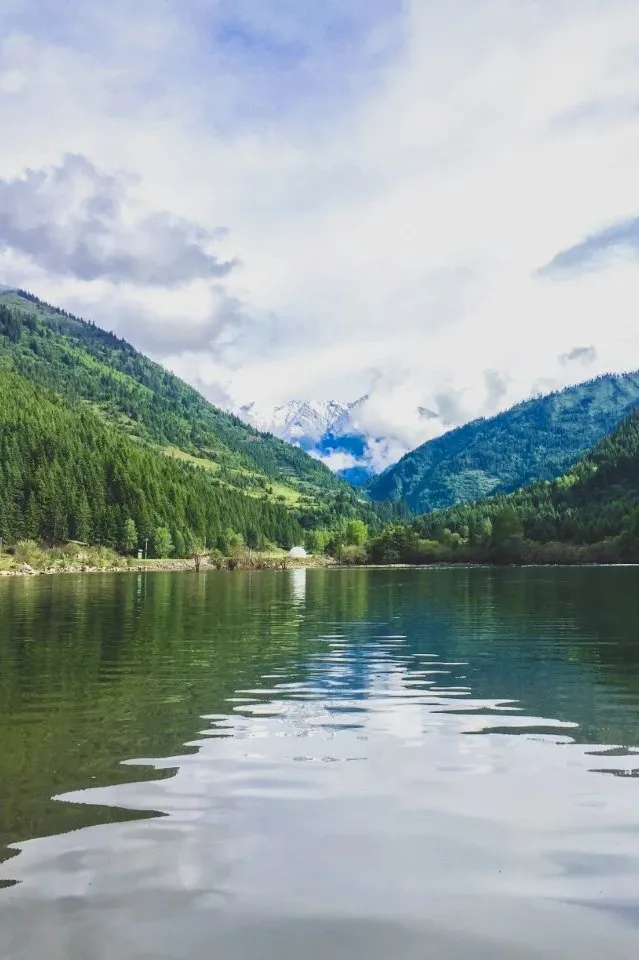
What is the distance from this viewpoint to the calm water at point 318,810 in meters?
9.69

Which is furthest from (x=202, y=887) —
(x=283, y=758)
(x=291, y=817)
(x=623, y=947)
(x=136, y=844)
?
(x=283, y=758)

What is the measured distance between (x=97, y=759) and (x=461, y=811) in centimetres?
834

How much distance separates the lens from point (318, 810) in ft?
47.5

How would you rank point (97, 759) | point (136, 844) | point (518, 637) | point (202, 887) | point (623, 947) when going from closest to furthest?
point (623, 947)
point (202, 887)
point (136, 844)
point (97, 759)
point (518, 637)

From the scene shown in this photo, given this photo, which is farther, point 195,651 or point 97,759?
point 195,651

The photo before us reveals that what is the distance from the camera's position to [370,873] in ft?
37.6

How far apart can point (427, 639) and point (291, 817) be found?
3272 cm

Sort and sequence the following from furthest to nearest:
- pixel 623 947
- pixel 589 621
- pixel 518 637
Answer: pixel 589 621 → pixel 518 637 → pixel 623 947

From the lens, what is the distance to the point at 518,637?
150ft

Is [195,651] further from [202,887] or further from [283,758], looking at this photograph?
[202,887]

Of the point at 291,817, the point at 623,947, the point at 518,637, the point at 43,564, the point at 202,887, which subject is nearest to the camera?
the point at 623,947

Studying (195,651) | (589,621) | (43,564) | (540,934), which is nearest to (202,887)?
(540,934)

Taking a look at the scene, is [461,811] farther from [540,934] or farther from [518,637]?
[518,637]

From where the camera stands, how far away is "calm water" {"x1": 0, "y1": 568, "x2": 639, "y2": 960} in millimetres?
9688
